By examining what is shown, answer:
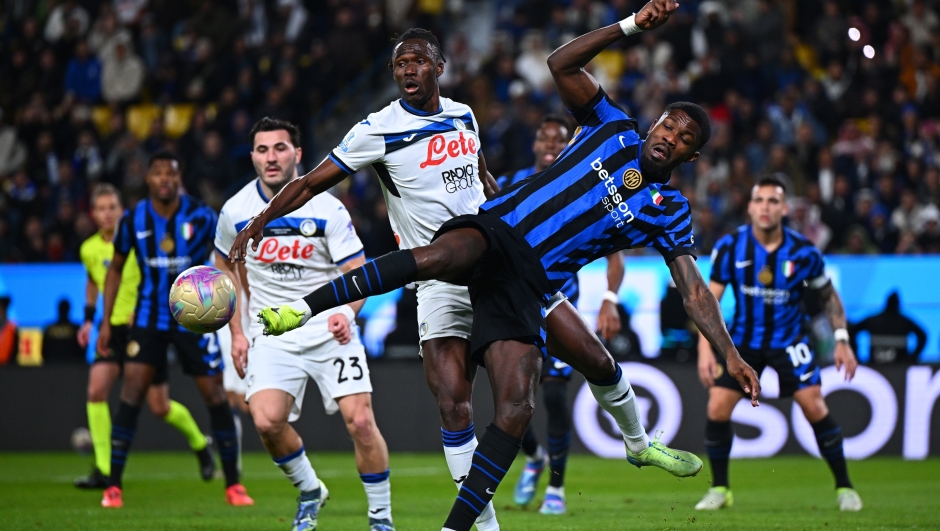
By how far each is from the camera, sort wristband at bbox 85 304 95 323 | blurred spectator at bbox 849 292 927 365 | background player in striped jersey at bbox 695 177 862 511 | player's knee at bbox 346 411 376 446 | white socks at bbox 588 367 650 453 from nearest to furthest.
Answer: white socks at bbox 588 367 650 453
player's knee at bbox 346 411 376 446
background player in striped jersey at bbox 695 177 862 511
wristband at bbox 85 304 95 323
blurred spectator at bbox 849 292 927 365

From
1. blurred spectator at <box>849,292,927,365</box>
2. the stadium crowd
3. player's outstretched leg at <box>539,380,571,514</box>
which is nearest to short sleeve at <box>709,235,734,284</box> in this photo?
player's outstretched leg at <box>539,380,571,514</box>

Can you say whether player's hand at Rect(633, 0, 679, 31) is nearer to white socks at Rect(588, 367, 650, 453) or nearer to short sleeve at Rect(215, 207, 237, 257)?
white socks at Rect(588, 367, 650, 453)

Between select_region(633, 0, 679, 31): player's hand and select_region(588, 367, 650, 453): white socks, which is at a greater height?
select_region(633, 0, 679, 31): player's hand

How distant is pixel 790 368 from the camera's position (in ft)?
29.8

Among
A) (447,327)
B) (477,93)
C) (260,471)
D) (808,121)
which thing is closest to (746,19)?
(808,121)

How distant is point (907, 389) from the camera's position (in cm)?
1289

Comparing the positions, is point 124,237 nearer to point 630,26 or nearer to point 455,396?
point 455,396

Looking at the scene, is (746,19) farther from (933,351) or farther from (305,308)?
(305,308)

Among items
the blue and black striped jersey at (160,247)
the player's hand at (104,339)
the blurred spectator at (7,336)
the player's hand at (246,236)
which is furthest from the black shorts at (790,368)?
the blurred spectator at (7,336)

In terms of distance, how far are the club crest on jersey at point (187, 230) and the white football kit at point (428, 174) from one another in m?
3.52

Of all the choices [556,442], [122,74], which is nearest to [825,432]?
[556,442]

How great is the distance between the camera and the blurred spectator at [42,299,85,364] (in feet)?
52.1

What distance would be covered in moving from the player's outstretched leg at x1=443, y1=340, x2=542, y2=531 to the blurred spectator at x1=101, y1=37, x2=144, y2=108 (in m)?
17.4

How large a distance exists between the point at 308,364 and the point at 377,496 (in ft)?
3.14
